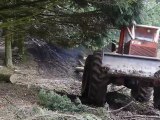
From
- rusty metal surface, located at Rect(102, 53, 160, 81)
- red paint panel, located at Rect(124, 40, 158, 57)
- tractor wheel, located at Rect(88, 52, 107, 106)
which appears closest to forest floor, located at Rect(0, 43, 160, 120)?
tractor wheel, located at Rect(88, 52, 107, 106)

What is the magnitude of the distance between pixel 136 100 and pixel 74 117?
5358 mm

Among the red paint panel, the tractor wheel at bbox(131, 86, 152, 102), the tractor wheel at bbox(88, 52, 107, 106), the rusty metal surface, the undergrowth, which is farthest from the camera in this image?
the tractor wheel at bbox(131, 86, 152, 102)

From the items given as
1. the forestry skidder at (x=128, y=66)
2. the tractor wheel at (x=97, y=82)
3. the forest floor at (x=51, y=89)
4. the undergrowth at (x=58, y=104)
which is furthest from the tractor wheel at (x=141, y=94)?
the undergrowth at (x=58, y=104)

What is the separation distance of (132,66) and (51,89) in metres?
3.23

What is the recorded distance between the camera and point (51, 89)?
431 inches

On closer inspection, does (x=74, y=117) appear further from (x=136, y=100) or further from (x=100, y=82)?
(x=136, y=100)

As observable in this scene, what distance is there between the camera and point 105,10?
1020cm

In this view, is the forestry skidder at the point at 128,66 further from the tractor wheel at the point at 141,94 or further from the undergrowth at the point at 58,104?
the undergrowth at the point at 58,104

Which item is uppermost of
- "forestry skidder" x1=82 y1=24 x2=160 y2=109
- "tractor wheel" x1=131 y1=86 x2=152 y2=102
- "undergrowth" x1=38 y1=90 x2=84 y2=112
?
"forestry skidder" x1=82 y1=24 x2=160 y2=109

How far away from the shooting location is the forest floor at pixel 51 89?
6.34 meters

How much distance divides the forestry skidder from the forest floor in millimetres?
472

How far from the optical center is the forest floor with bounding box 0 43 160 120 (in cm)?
634

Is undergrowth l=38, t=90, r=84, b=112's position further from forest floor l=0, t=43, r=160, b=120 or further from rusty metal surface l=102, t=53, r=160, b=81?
rusty metal surface l=102, t=53, r=160, b=81

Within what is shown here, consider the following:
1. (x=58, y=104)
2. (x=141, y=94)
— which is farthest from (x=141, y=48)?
(x=58, y=104)
